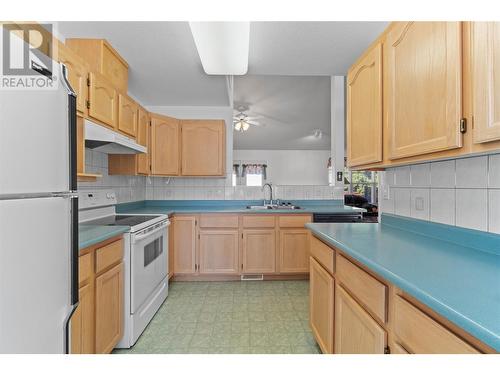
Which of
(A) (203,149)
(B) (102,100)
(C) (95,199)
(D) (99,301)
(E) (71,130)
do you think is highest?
(B) (102,100)

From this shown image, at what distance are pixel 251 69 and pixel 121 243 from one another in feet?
6.35

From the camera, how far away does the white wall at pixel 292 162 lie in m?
9.05

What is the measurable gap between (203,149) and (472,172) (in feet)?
9.02

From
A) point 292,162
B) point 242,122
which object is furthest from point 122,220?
point 292,162

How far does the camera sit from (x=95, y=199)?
2289 mm

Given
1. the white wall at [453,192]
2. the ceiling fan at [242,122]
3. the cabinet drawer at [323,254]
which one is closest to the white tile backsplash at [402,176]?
the white wall at [453,192]

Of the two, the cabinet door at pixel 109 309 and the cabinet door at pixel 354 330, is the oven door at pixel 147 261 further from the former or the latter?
the cabinet door at pixel 354 330

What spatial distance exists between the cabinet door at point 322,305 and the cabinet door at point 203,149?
1946mm

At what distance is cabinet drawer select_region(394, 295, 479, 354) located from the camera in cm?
68

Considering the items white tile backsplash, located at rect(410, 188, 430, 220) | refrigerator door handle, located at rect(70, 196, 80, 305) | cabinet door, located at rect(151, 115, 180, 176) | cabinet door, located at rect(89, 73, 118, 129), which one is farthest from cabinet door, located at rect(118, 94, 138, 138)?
white tile backsplash, located at rect(410, 188, 430, 220)

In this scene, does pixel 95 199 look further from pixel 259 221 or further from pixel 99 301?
pixel 259 221
